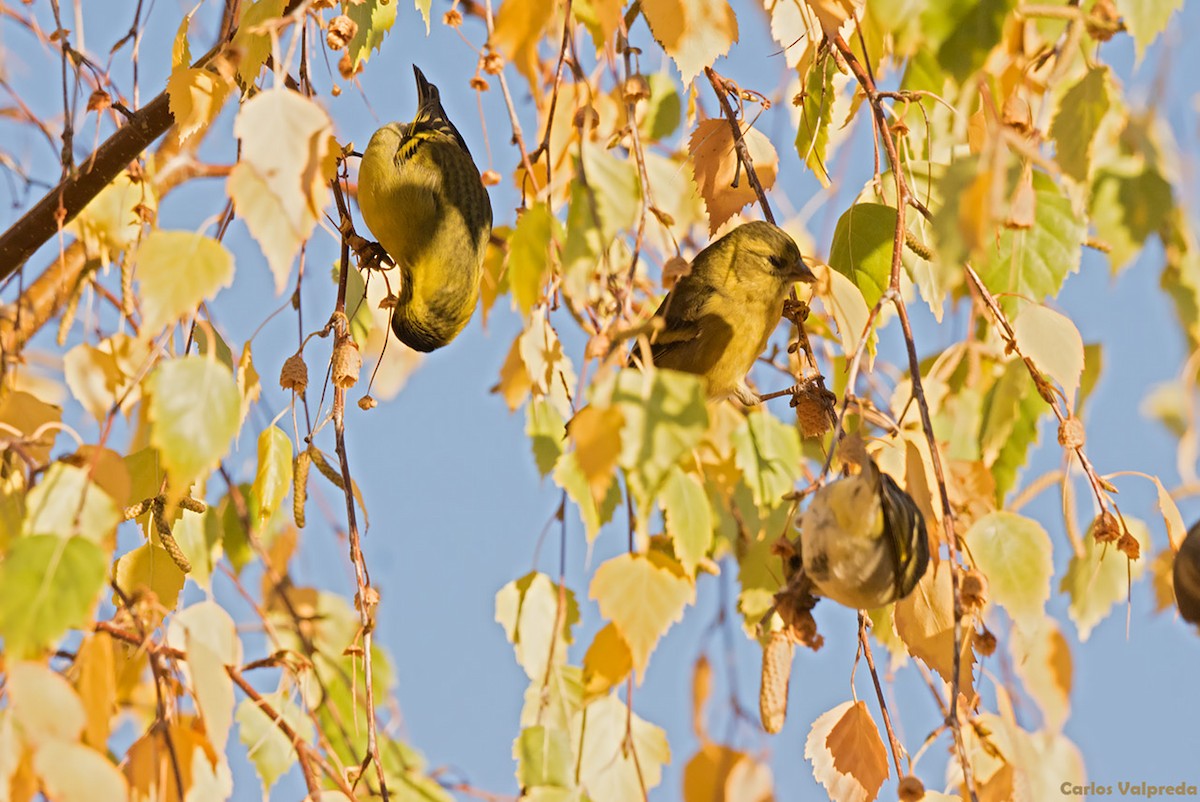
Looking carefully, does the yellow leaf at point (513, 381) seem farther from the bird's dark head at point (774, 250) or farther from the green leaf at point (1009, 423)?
the green leaf at point (1009, 423)

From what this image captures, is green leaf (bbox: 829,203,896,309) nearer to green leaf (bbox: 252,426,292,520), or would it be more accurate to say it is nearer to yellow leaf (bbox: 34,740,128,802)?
green leaf (bbox: 252,426,292,520)

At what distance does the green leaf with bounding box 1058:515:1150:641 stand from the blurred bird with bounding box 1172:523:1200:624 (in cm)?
51

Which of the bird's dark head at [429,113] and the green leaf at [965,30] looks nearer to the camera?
the green leaf at [965,30]

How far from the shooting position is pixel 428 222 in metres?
2.95

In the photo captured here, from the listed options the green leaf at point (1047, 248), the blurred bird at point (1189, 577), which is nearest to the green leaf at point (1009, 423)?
the green leaf at point (1047, 248)

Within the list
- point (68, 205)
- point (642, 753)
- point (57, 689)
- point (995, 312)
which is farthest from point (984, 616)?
point (68, 205)

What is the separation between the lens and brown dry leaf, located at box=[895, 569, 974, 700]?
4.90 ft

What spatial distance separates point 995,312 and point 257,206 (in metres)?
0.87

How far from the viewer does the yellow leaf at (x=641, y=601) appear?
4.30 ft

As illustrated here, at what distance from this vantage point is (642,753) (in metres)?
1.73

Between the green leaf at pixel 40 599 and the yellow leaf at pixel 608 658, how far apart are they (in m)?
0.53

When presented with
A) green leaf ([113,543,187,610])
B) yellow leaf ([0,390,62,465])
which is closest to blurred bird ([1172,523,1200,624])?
green leaf ([113,543,187,610])

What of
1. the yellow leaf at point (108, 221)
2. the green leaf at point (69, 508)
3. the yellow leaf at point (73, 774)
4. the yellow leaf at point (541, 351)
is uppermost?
the yellow leaf at point (108, 221)

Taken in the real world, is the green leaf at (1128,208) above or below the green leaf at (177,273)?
above
